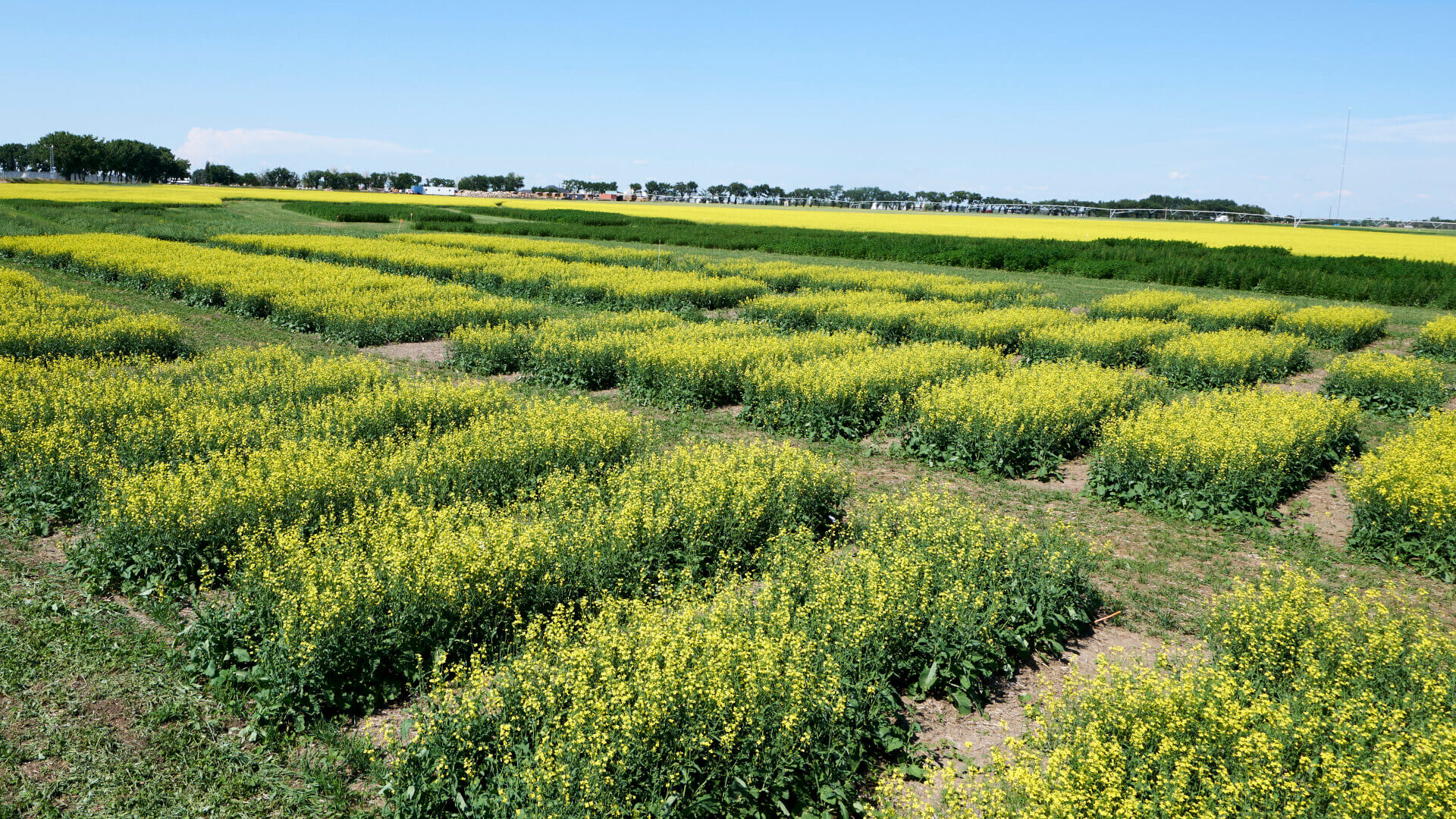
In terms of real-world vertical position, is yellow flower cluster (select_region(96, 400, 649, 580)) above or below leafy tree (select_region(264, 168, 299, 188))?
below

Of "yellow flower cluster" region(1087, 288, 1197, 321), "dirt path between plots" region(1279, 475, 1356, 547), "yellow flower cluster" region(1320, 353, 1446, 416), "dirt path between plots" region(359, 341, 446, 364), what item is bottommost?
"dirt path between plots" region(1279, 475, 1356, 547)

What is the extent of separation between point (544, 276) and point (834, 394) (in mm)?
17287

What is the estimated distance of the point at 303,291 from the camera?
72.9 ft

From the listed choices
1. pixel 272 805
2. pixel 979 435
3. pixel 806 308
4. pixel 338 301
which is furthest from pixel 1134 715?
pixel 338 301

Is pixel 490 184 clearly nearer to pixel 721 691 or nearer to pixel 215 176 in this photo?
pixel 215 176

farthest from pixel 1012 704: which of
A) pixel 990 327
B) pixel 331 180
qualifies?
pixel 331 180

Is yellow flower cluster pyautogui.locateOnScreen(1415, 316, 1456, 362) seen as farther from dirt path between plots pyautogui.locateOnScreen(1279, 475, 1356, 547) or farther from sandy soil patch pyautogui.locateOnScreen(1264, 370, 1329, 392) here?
dirt path between plots pyautogui.locateOnScreen(1279, 475, 1356, 547)

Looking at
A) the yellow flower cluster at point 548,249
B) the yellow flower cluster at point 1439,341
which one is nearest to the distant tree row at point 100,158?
the yellow flower cluster at point 548,249

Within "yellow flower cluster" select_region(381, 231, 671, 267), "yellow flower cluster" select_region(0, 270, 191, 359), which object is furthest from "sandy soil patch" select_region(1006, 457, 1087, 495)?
"yellow flower cluster" select_region(381, 231, 671, 267)

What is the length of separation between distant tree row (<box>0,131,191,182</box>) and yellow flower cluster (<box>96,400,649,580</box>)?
137840mm

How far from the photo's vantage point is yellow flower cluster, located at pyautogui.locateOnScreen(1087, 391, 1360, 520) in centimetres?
1036

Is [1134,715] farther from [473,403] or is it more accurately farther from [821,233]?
[821,233]

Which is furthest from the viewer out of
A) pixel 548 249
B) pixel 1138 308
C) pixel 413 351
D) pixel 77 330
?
pixel 548 249

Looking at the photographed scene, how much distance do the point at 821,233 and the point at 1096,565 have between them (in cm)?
4701
